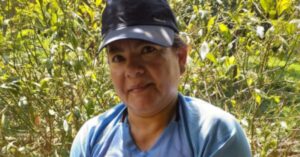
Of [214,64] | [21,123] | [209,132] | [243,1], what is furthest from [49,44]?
[209,132]

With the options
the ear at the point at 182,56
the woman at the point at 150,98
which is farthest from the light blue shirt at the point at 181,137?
the ear at the point at 182,56

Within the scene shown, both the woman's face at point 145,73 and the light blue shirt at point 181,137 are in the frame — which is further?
the woman's face at point 145,73

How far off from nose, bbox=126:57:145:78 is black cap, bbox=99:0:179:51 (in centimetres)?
7

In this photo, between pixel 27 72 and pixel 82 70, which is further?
pixel 27 72

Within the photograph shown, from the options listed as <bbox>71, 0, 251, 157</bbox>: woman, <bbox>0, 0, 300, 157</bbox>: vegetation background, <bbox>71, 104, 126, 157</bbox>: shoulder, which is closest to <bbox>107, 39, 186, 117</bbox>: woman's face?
<bbox>71, 0, 251, 157</bbox>: woman

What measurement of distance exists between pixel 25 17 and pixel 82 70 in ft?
1.41

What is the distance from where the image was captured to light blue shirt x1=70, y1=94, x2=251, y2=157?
4.27 ft

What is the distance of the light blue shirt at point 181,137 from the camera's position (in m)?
1.30

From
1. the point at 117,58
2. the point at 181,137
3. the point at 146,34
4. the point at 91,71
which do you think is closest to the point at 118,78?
the point at 117,58

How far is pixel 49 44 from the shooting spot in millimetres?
2451

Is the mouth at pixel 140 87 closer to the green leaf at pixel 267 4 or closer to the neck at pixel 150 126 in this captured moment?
the neck at pixel 150 126

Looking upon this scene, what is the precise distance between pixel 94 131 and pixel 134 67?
0.87 feet

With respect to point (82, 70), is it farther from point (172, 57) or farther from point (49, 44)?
point (172, 57)

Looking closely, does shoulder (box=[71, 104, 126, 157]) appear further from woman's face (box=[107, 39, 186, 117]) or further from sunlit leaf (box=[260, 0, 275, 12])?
sunlit leaf (box=[260, 0, 275, 12])
